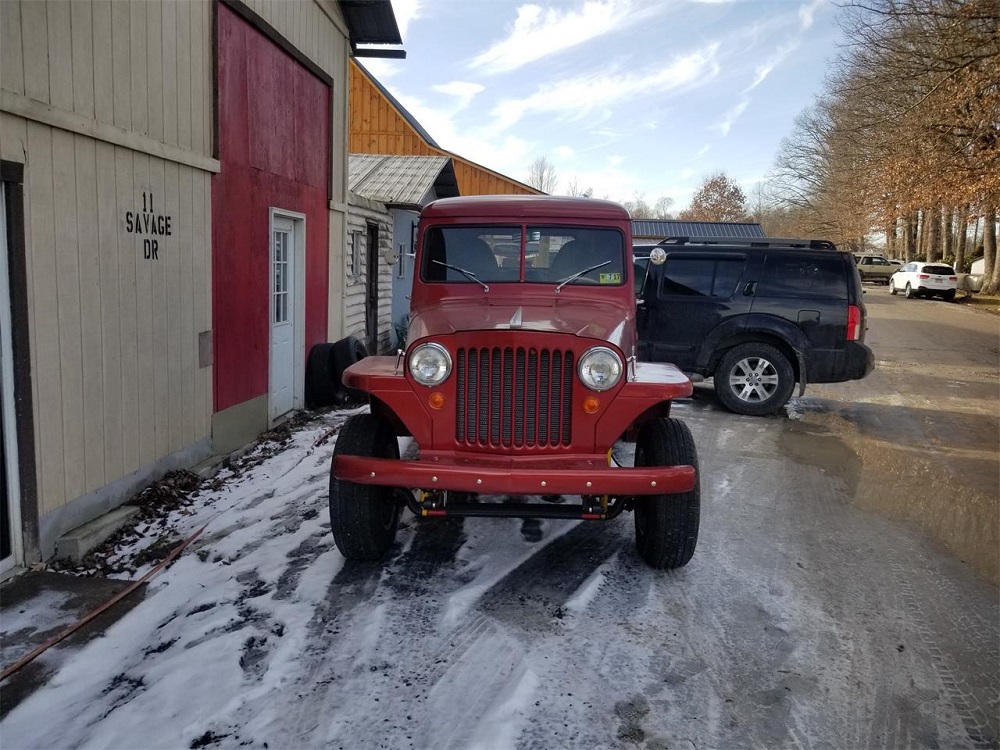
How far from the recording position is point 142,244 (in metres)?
5.16

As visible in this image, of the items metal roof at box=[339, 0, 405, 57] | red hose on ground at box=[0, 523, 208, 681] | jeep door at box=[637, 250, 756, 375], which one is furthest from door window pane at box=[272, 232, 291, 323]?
jeep door at box=[637, 250, 756, 375]

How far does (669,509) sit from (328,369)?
528 cm

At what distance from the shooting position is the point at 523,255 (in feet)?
16.6

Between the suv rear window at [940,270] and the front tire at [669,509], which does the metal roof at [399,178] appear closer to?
the front tire at [669,509]

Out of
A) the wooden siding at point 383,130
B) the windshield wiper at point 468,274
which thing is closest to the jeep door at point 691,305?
the windshield wiper at point 468,274

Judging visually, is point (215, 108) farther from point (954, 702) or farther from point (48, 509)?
point (954, 702)

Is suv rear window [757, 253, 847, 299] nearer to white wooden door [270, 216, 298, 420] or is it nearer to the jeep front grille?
white wooden door [270, 216, 298, 420]

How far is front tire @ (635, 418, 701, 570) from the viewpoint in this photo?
13.7ft

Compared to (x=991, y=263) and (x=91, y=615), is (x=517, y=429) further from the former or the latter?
(x=991, y=263)

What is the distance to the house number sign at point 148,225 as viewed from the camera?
16.5 feet

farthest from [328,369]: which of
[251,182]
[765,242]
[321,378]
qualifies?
[765,242]

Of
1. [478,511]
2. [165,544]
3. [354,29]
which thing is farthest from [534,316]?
[354,29]

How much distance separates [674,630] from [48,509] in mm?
3442

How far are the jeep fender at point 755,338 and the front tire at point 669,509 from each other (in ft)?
16.0
